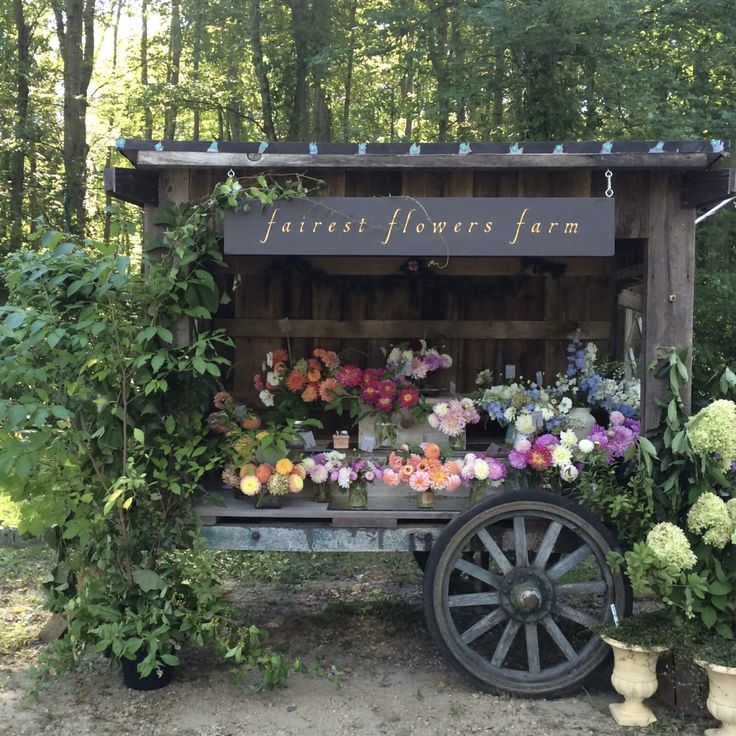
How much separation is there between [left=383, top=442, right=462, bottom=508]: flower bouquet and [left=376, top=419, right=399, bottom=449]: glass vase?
32 cm

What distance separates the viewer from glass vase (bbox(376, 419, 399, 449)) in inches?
177

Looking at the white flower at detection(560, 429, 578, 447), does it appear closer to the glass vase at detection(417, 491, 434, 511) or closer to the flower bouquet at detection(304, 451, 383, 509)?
the glass vase at detection(417, 491, 434, 511)

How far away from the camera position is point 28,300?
3.60 m

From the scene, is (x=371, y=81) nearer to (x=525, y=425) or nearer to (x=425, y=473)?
(x=525, y=425)

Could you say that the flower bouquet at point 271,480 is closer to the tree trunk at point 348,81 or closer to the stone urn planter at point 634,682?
the stone urn planter at point 634,682

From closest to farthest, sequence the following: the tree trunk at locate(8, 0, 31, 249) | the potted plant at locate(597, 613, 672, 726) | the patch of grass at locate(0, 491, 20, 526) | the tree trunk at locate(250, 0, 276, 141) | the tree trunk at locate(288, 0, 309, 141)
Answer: the potted plant at locate(597, 613, 672, 726) → the patch of grass at locate(0, 491, 20, 526) → the tree trunk at locate(8, 0, 31, 249) → the tree trunk at locate(288, 0, 309, 141) → the tree trunk at locate(250, 0, 276, 141)

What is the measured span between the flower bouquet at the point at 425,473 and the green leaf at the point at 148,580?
3.90ft

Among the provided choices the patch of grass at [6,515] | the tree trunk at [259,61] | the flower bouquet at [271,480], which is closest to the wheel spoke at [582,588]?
the flower bouquet at [271,480]

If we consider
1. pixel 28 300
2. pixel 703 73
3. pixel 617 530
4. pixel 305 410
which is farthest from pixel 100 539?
pixel 703 73

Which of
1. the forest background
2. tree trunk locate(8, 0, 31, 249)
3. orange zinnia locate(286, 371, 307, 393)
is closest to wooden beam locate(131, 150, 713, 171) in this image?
the forest background

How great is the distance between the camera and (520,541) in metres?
3.82

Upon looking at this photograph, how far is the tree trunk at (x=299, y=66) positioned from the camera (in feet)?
40.5

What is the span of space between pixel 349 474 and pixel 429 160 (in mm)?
1604

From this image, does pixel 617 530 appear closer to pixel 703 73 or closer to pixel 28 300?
pixel 28 300
